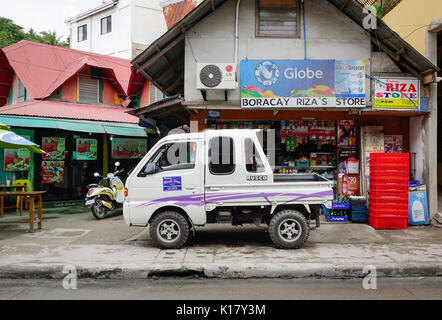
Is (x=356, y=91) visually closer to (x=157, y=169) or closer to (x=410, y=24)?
(x=410, y=24)

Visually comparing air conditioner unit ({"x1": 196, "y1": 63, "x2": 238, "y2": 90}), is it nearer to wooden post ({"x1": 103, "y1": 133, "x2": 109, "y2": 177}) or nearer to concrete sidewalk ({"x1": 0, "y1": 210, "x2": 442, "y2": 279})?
concrete sidewalk ({"x1": 0, "y1": 210, "x2": 442, "y2": 279})

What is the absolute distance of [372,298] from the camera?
14.9 ft

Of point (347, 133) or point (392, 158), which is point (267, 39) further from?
point (392, 158)

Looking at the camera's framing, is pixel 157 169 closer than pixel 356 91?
Yes

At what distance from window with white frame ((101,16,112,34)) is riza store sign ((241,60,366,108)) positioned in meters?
25.1

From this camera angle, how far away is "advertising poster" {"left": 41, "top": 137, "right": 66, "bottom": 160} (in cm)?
1239

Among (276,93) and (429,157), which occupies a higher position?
(276,93)

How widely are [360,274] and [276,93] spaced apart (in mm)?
4976

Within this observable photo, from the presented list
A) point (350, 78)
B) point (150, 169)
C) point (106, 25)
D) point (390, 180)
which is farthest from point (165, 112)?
point (106, 25)

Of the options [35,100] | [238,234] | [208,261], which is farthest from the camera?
[35,100]

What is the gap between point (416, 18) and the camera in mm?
9750

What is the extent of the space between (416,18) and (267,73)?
4.99 meters

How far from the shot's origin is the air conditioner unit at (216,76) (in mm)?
8453
